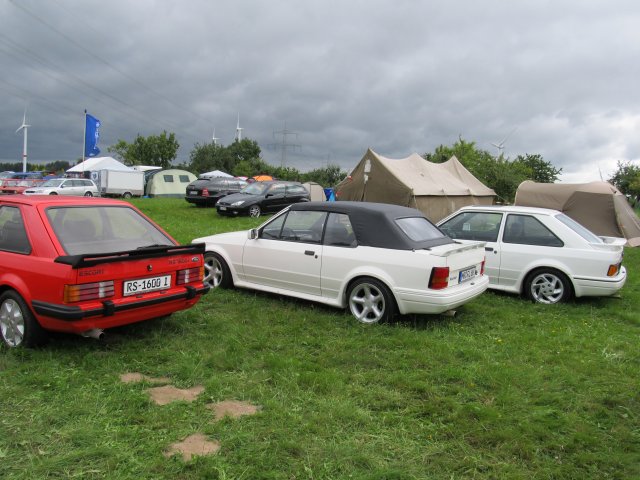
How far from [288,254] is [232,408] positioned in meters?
2.97

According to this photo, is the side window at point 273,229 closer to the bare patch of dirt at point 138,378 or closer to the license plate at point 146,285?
the license plate at point 146,285

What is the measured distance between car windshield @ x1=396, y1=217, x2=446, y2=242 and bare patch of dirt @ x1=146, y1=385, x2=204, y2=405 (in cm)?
309

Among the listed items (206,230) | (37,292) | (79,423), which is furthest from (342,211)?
(206,230)

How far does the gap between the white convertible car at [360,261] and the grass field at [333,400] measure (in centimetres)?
32

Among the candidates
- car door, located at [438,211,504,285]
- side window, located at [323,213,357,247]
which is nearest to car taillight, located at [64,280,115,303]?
side window, located at [323,213,357,247]

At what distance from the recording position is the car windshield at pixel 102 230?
15.5 ft

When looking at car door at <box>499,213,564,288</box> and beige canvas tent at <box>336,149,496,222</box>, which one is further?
beige canvas tent at <box>336,149,496,222</box>

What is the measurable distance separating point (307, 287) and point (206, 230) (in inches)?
358

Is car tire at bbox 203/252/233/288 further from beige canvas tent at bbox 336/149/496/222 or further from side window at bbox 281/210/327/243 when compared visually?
beige canvas tent at bbox 336/149/496/222

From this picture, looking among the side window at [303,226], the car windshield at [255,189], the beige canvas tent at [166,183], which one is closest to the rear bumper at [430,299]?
the side window at [303,226]

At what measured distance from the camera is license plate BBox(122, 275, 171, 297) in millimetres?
4629

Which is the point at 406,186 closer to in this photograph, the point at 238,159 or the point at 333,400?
the point at 333,400

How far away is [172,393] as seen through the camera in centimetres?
396

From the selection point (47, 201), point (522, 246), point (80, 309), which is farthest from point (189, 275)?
point (522, 246)
